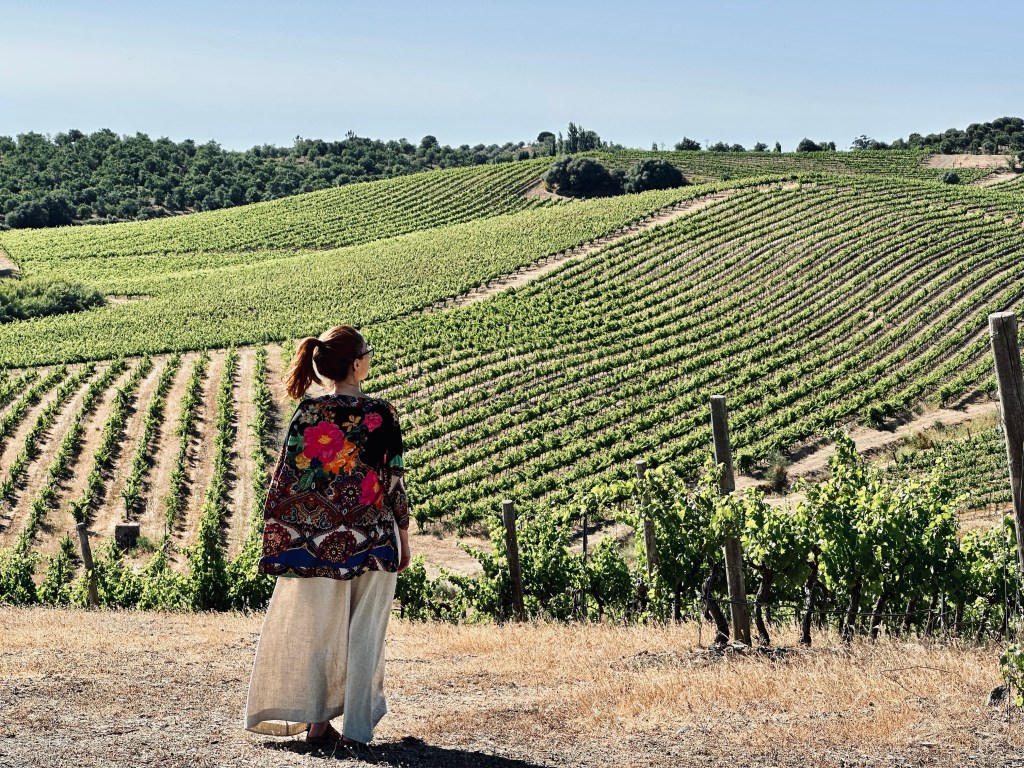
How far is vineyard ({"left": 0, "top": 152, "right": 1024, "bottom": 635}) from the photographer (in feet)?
33.9

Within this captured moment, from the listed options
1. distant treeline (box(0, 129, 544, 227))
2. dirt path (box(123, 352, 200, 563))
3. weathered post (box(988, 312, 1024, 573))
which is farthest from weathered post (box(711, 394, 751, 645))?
distant treeline (box(0, 129, 544, 227))

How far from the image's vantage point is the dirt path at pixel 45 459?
99.8 feet

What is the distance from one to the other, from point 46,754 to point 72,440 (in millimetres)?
31814

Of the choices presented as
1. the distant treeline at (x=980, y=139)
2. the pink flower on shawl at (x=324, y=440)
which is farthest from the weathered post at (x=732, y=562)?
the distant treeline at (x=980, y=139)

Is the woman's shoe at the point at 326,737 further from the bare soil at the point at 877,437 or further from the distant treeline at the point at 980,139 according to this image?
the distant treeline at the point at 980,139

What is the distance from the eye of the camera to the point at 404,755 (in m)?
5.53

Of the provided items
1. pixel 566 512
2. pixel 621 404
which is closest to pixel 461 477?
pixel 566 512

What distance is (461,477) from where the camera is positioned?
3134cm

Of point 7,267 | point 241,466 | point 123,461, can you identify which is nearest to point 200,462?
point 241,466

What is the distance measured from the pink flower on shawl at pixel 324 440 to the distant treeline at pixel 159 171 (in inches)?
4240

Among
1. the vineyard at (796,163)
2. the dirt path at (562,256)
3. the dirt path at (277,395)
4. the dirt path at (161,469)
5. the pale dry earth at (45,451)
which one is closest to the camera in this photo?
the dirt path at (161,469)

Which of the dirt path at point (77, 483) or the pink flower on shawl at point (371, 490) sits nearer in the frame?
the pink flower on shawl at point (371, 490)

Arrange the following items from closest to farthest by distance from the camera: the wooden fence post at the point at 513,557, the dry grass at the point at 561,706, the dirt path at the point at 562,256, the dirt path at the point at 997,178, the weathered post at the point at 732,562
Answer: the dry grass at the point at 561,706, the weathered post at the point at 732,562, the wooden fence post at the point at 513,557, the dirt path at the point at 562,256, the dirt path at the point at 997,178

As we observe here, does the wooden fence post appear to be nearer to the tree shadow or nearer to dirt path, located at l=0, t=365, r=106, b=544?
the tree shadow
